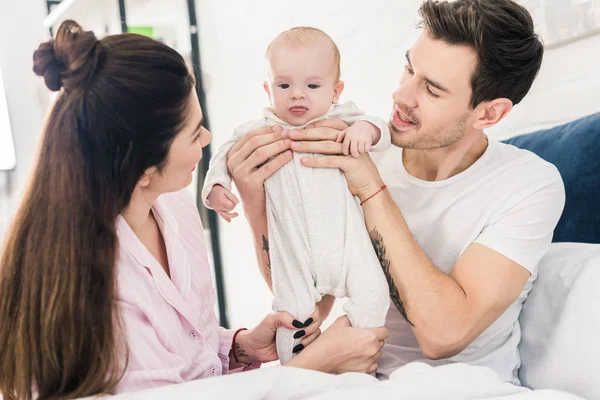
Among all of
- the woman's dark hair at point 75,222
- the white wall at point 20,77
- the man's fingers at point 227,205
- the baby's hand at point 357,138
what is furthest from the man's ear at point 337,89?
the white wall at point 20,77

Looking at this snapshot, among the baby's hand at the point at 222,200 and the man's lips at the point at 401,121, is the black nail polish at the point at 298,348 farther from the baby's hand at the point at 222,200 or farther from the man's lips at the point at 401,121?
the man's lips at the point at 401,121

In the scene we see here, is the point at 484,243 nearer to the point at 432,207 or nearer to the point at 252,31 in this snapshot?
the point at 432,207

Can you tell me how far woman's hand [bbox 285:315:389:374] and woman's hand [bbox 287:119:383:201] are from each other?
32cm

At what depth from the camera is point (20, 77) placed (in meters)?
3.71

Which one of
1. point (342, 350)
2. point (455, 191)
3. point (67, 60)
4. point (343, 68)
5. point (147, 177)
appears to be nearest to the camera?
point (67, 60)

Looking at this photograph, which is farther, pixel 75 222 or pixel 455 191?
pixel 455 191

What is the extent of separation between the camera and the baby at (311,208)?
4.33 ft

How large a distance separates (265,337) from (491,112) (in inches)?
33.5

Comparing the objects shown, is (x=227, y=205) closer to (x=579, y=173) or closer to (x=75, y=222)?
(x=75, y=222)

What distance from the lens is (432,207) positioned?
1538 millimetres

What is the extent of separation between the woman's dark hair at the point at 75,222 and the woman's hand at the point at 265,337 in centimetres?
39

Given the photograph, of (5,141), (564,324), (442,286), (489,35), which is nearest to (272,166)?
(442,286)

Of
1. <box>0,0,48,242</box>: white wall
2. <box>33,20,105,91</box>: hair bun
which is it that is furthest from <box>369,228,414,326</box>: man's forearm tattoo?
<box>0,0,48,242</box>: white wall

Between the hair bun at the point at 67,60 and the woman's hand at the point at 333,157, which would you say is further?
the woman's hand at the point at 333,157
